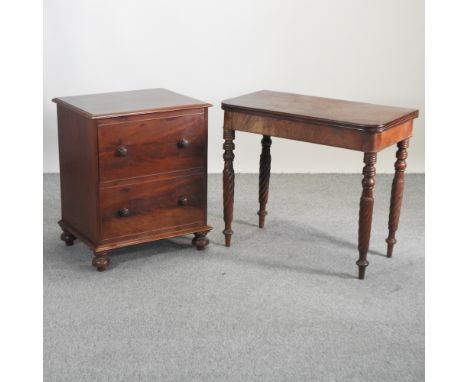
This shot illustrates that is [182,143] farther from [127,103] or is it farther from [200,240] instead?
[200,240]

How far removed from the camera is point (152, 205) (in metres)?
3.29

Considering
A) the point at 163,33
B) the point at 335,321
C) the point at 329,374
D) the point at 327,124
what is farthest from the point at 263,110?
the point at 163,33

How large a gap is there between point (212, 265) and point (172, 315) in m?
0.55

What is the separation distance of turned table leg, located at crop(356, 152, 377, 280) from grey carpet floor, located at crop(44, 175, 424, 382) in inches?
4.0

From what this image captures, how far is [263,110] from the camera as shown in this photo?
322cm

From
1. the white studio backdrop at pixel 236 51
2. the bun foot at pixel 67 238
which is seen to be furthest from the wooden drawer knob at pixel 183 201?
the white studio backdrop at pixel 236 51

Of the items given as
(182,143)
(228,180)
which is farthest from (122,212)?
(228,180)

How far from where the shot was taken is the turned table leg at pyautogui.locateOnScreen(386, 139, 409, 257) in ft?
10.6

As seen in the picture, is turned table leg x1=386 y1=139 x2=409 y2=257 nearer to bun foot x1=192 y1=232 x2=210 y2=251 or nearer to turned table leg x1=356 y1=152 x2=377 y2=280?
turned table leg x1=356 y1=152 x2=377 y2=280

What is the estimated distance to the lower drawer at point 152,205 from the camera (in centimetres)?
318

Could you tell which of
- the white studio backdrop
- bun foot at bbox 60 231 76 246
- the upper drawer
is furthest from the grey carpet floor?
the white studio backdrop

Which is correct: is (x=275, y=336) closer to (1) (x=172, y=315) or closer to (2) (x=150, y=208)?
(1) (x=172, y=315)

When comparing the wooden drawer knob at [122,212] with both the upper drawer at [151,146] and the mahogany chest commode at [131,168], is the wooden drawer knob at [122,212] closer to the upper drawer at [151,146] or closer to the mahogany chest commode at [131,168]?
the mahogany chest commode at [131,168]

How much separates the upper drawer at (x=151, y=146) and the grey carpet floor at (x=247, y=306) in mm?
443
